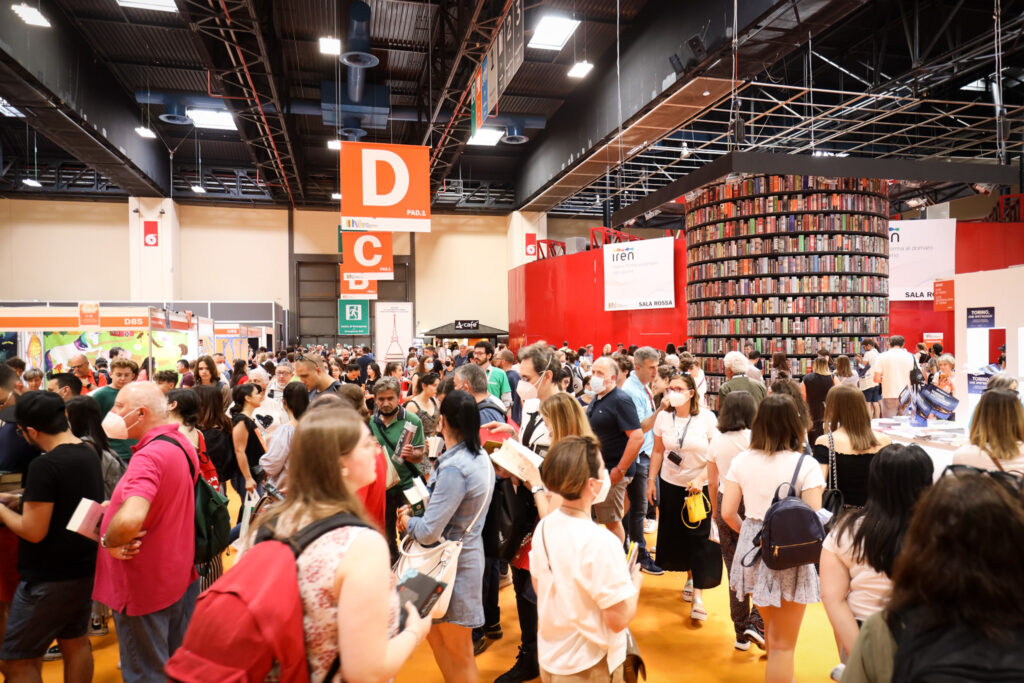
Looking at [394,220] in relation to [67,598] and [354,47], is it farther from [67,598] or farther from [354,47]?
[67,598]

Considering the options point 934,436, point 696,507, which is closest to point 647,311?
point 934,436

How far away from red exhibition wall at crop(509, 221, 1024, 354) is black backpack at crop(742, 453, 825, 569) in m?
10.0

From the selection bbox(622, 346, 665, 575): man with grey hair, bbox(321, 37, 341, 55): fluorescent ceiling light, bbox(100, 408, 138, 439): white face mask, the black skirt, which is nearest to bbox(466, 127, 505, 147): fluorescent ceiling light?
bbox(321, 37, 341, 55): fluorescent ceiling light

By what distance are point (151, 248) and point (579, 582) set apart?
70.5ft

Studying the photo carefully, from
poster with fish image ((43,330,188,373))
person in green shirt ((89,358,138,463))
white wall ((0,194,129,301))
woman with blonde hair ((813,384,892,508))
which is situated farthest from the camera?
white wall ((0,194,129,301))

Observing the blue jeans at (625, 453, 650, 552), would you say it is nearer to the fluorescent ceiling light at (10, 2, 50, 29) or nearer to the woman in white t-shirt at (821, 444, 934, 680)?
the woman in white t-shirt at (821, 444, 934, 680)

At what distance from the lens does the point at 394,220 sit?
24.0 feet

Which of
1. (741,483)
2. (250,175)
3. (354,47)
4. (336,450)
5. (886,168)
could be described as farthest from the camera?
(250,175)

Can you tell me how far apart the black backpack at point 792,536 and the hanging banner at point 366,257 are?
29.9ft

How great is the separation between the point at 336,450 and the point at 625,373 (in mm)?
4155

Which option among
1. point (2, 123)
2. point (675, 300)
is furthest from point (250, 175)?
point (675, 300)

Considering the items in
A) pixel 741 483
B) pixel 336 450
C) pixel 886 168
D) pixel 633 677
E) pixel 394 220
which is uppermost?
pixel 886 168

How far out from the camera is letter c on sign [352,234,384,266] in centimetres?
1083

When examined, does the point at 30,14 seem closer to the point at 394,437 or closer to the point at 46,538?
the point at 394,437
